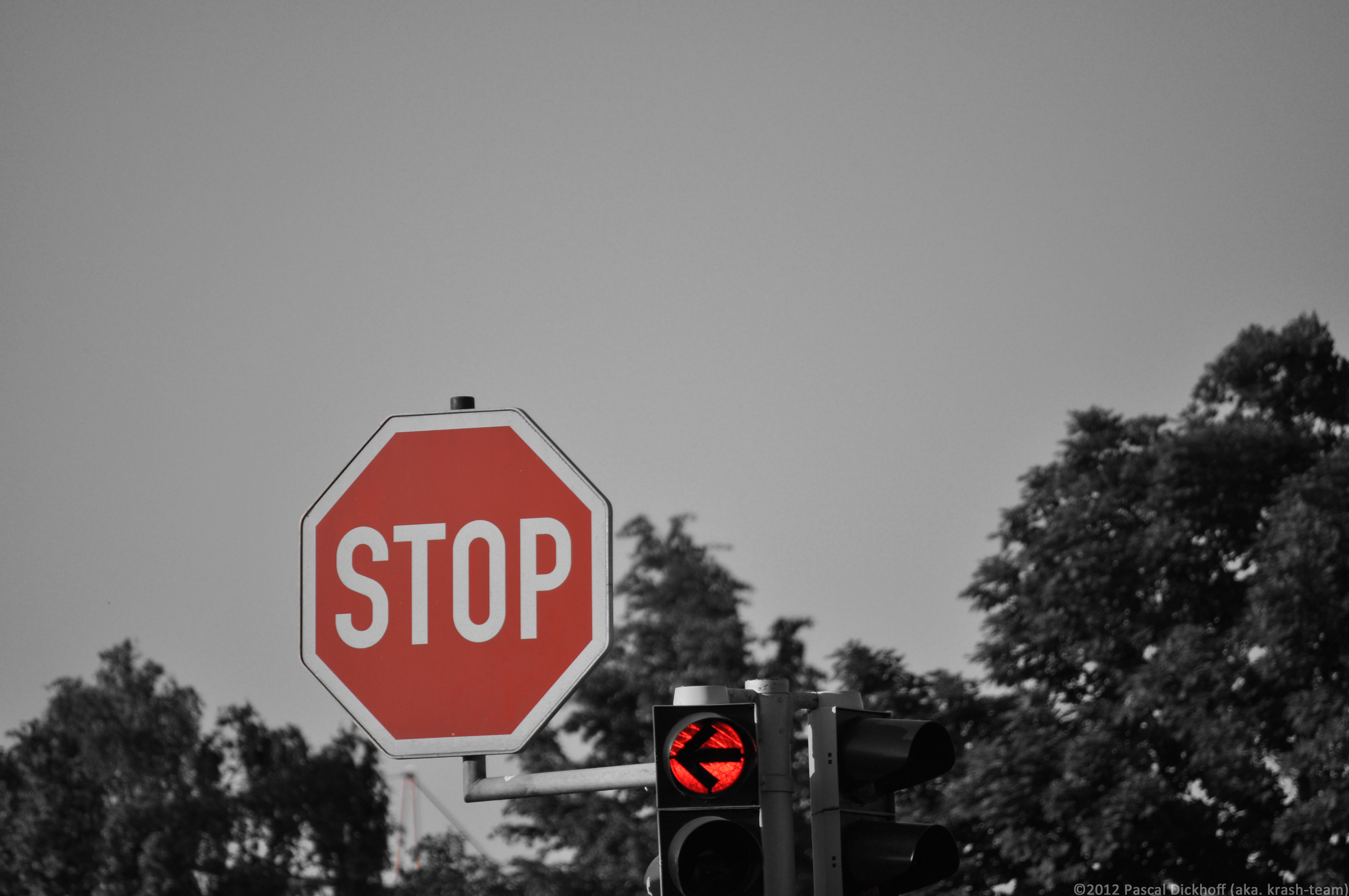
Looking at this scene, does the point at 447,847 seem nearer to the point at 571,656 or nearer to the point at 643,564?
the point at 643,564

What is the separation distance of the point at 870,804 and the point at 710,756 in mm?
575

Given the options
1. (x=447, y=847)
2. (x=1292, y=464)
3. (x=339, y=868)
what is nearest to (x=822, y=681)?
(x=1292, y=464)

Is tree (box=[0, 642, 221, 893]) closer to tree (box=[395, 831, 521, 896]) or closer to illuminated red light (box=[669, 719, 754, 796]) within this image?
tree (box=[395, 831, 521, 896])

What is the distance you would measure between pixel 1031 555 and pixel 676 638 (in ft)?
28.2

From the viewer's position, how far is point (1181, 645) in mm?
24062

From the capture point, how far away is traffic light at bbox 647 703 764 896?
4.38m

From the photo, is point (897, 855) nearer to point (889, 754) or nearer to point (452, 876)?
point (889, 754)

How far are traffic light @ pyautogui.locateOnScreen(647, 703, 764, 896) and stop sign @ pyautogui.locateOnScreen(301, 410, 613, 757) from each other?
0.46 meters

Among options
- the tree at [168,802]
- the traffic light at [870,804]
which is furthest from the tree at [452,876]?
the traffic light at [870,804]

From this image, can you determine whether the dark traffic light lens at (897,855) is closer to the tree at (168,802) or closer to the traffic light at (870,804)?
the traffic light at (870,804)

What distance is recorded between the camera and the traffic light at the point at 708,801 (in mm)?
4379

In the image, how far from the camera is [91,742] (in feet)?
148

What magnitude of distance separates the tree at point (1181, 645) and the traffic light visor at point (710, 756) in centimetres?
1963

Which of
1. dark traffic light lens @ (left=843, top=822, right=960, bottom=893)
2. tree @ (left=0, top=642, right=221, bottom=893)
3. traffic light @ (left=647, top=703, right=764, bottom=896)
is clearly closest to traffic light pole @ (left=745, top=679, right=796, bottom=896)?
traffic light @ (left=647, top=703, right=764, bottom=896)
